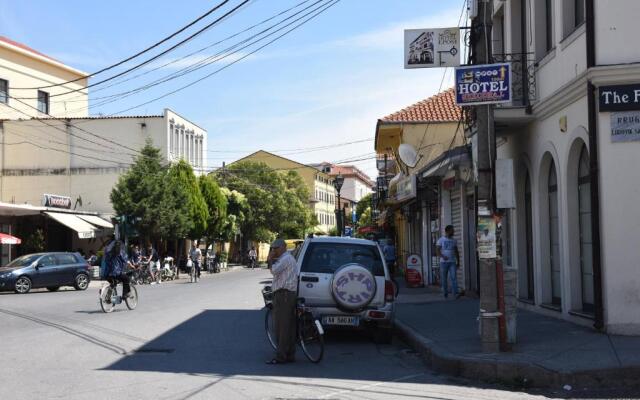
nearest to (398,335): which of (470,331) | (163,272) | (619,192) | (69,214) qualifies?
(470,331)

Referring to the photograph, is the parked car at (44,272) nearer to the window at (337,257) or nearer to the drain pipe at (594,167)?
the window at (337,257)

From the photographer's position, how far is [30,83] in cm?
5019

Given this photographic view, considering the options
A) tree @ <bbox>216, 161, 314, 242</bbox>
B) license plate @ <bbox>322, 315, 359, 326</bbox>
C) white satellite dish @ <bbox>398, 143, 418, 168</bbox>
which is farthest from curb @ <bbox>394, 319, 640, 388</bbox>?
tree @ <bbox>216, 161, 314, 242</bbox>

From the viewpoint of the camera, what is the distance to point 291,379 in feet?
29.6

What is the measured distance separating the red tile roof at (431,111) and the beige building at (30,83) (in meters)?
23.0

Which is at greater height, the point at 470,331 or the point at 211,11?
the point at 211,11

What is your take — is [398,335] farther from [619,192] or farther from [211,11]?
[211,11]

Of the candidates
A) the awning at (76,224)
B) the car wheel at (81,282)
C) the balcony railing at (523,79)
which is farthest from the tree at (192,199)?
the balcony railing at (523,79)

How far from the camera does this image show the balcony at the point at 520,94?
48.8 ft

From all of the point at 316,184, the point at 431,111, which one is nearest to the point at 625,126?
the point at 431,111

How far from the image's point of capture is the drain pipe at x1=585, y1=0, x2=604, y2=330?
11.3m

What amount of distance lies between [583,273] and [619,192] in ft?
7.34

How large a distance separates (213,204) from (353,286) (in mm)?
39640

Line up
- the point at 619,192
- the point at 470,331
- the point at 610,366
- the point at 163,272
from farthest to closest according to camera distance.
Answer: the point at 163,272
the point at 470,331
the point at 619,192
the point at 610,366
